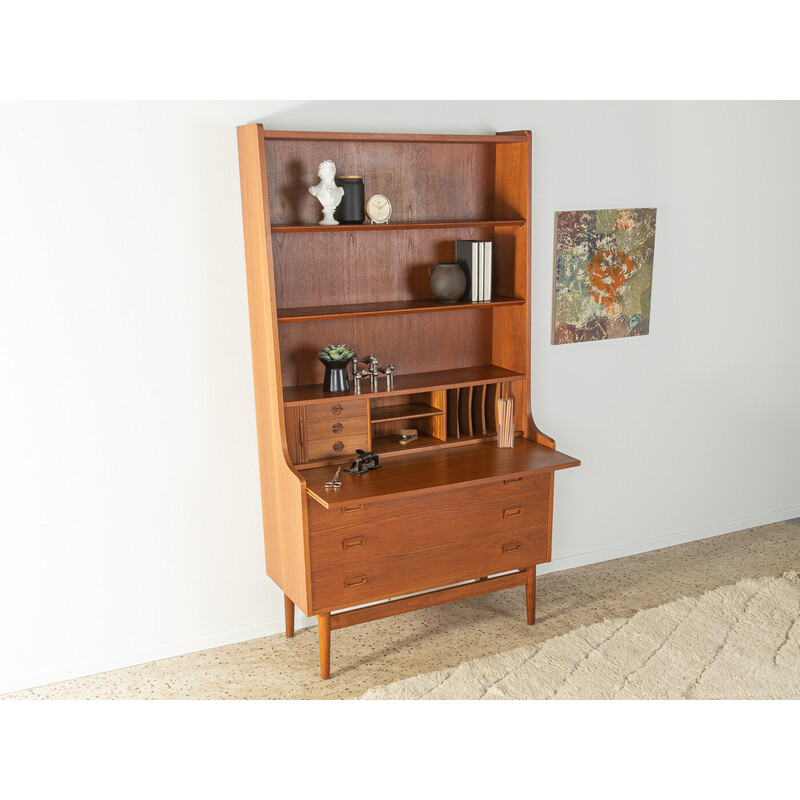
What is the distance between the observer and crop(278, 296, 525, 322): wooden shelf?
320cm

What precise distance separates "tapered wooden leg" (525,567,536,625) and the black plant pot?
1.18 meters

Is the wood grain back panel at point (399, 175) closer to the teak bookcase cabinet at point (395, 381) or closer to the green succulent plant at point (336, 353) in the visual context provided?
the teak bookcase cabinet at point (395, 381)

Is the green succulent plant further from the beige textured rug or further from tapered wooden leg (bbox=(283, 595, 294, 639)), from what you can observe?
the beige textured rug

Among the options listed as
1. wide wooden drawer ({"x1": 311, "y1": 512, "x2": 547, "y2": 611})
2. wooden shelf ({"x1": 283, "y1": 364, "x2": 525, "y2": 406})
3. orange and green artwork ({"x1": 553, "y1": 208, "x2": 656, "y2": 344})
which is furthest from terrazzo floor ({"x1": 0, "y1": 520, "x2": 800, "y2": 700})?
orange and green artwork ({"x1": 553, "y1": 208, "x2": 656, "y2": 344})

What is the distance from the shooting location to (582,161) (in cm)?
389

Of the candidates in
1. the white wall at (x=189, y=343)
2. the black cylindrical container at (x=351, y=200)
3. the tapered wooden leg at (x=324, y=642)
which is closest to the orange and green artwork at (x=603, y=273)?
the white wall at (x=189, y=343)

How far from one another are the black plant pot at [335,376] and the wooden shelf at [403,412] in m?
0.24

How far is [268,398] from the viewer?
3.28 meters

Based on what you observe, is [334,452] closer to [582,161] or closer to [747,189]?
[582,161]

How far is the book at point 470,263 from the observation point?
353 cm

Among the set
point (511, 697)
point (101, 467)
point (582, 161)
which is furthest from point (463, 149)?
point (511, 697)

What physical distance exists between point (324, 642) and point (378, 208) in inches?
67.9

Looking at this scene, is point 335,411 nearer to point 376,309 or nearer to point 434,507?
point 376,309

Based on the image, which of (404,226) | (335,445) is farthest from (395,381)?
(404,226)
